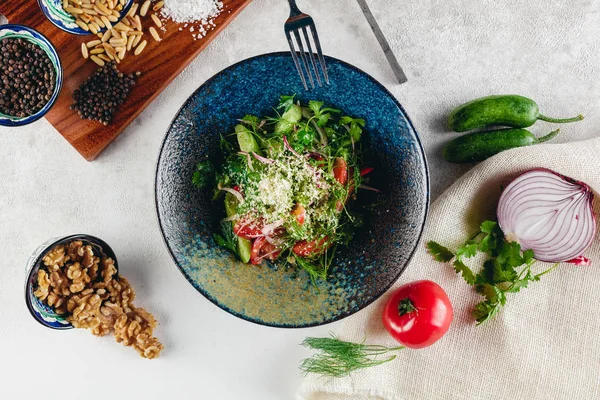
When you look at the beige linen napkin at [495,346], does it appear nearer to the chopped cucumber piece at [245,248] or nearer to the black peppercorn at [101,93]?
the chopped cucumber piece at [245,248]

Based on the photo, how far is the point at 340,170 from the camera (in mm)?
1916

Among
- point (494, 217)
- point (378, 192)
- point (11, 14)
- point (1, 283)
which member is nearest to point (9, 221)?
point (1, 283)

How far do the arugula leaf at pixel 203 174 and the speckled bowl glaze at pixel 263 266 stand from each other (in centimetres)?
2

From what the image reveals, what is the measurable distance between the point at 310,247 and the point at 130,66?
1.01 m

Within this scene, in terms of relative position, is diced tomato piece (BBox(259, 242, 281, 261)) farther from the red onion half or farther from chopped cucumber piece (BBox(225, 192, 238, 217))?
the red onion half

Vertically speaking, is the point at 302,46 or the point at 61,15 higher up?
the point at 61,15

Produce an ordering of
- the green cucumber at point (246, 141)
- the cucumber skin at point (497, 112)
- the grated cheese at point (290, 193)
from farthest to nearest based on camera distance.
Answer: the cucumber skin at point (497, 112)
the green cucumber at point (246, 141)
the grated cheese at point (290, 193)

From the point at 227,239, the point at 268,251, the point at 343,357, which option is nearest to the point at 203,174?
the point at 227,239

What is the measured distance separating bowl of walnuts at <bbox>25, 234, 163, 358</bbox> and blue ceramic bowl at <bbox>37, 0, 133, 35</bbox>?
0.77 m

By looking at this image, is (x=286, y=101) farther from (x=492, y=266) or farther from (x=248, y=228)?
(x=492, y=266)

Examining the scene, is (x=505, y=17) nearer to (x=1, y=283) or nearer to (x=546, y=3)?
(x=546, y=3)

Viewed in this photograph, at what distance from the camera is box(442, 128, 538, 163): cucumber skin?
7.14 ft

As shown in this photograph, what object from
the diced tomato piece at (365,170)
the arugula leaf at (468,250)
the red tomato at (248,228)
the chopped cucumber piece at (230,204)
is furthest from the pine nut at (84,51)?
the arugula leaf at (468,250)

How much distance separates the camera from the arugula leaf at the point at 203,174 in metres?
1.96
